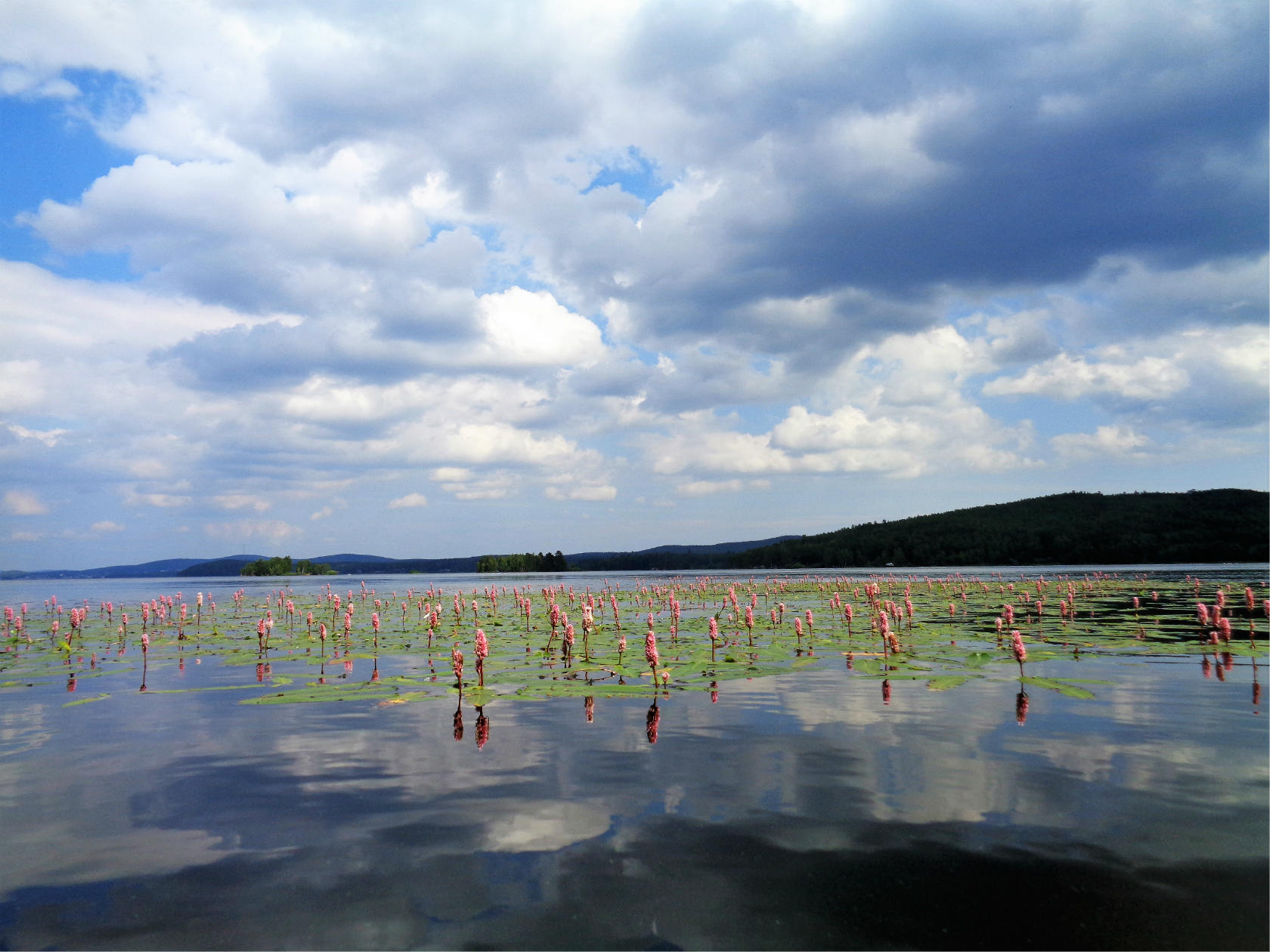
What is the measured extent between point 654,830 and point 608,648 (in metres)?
11.9

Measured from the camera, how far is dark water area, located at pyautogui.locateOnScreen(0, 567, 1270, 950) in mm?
4352

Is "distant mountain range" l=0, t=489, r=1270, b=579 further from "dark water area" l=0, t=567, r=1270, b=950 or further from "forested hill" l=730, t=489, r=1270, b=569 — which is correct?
"dark water area" l=0, t=567, r=1270, b=950

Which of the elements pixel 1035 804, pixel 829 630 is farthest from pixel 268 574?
pixel 1035 804

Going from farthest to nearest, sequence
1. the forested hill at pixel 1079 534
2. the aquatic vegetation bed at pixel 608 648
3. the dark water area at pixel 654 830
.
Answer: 1. the forested hill at pixel 1079 534
2. the aquatic vegetation bed at pixel 608 648
3. the dark water area at pixel 654 830

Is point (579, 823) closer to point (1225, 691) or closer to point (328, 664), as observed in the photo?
point (1225, 691)

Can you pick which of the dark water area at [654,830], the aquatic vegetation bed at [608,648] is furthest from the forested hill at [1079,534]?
the dark water area at [654,830]

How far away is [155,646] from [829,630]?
21155 millimetres

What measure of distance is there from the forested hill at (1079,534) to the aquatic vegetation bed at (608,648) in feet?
336

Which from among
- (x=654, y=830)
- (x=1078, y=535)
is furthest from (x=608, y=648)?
(x=1078, y=535)

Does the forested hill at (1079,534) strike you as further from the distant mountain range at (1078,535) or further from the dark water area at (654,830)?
the dark water area at (654,830)


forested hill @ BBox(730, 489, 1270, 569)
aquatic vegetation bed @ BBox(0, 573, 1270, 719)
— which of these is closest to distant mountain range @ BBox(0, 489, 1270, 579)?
forested hill @ BBox(730, 489, 1270, 569)

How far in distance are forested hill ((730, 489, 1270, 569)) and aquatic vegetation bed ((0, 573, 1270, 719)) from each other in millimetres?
102540

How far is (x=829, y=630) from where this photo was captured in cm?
A: 2092

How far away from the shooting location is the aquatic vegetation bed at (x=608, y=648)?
12414mm
